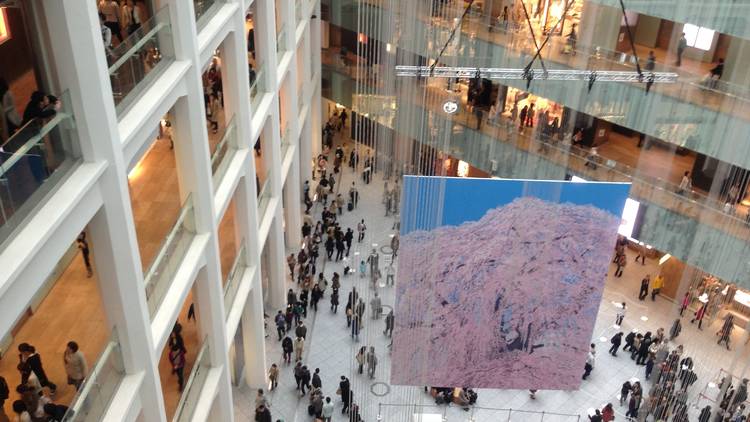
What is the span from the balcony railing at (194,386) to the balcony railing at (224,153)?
3.19 meters

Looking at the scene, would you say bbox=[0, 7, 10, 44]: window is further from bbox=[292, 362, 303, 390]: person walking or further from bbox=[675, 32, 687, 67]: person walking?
bbox=[675, 32, 687, 67]: person walking

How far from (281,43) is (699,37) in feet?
38.7

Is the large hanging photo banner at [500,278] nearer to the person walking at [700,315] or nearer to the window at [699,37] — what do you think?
the person walking at [700,315]

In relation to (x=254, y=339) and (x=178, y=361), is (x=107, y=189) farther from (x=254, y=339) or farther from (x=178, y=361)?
(x=254, y=339)

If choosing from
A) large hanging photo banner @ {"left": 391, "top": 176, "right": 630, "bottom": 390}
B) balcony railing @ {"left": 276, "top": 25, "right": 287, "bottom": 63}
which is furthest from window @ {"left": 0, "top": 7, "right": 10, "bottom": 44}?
balcony railing @ {"left": 276, "top": 25, "right": 287, "bottom": 63}

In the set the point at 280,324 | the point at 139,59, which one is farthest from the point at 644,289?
the point at 139,59

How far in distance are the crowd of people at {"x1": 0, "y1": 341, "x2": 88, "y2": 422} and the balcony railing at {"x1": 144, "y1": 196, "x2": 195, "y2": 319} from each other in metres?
1.24

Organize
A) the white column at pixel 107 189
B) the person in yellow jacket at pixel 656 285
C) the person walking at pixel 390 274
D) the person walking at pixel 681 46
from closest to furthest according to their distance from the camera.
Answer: the white column at pixel 107 189 → the person walking at pixel 681 46 → the person walking at pixel 390 274 → the person in yellow jacket at pixel 656 285

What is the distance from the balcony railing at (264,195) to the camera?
18.2m

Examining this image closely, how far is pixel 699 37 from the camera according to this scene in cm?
1959

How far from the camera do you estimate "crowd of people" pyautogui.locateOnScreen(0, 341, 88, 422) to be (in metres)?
8.95

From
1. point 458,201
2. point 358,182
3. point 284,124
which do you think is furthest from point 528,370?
point 358,182

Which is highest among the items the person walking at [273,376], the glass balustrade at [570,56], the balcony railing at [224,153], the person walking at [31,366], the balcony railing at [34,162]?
the balcony railing at [34,162]

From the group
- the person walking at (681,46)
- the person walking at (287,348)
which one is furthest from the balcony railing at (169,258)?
the person walking at (681,46)
